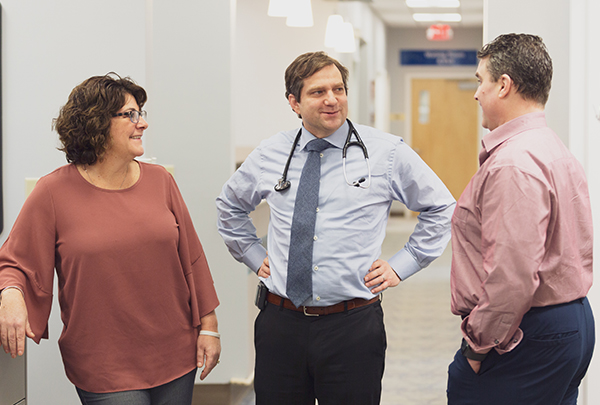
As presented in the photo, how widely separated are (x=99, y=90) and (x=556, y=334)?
4.92 feet

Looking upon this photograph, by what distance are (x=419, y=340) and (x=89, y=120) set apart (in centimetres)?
381

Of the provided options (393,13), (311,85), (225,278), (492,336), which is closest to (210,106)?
(225,278)

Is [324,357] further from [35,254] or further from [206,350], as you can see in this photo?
[35,254]

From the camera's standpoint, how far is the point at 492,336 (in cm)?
171

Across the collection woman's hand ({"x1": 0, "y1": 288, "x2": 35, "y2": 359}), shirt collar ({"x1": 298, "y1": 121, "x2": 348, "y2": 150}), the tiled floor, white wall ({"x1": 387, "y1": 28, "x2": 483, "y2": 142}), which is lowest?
the tiled floor

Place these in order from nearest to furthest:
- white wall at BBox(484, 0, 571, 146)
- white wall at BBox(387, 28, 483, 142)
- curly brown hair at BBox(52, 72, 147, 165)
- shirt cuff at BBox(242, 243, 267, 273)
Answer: curly brown hair at BBox(52, 72, 147, 165)
shirt cuff at BBox(242, 243, 267, 273)
white wall at BBox(484, 0, 571, 146)
white wall at BBox(387, 28, 483, 142)

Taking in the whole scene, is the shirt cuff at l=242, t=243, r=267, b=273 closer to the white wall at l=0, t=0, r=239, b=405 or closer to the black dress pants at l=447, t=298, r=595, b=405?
the white wall at l=0, t=0, r=239, b=405

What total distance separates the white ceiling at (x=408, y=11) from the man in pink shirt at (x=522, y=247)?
8.27 metres

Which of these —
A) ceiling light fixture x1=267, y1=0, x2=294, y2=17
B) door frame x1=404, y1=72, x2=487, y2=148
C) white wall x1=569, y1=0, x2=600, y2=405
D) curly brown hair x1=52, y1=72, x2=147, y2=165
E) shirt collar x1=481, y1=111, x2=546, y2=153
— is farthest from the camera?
door frame x1=404, y1=72, x2=487, y2=148

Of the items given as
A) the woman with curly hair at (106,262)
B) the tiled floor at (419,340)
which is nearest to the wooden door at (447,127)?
the tiled floor at (419,340)

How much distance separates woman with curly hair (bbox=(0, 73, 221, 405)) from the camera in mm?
1831

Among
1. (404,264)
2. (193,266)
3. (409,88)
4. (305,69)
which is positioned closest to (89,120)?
(193,266)

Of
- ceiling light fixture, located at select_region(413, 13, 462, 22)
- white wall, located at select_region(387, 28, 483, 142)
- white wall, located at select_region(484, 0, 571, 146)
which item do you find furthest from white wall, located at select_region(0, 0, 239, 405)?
white wall, located at select_region(387, 28, 483, 142)

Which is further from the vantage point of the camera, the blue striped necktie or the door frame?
the door frame
